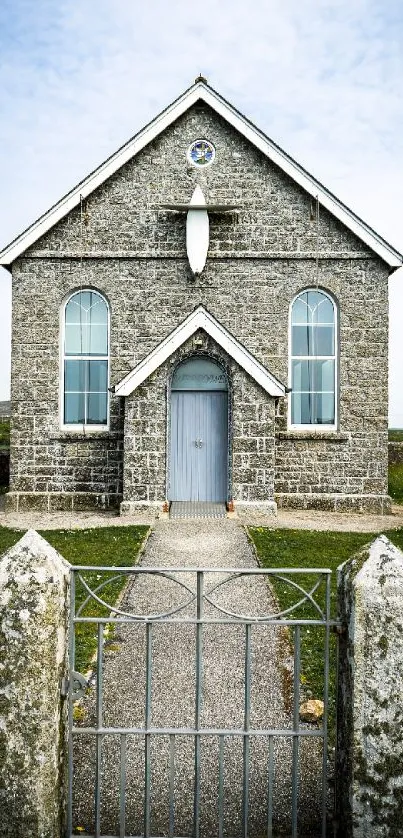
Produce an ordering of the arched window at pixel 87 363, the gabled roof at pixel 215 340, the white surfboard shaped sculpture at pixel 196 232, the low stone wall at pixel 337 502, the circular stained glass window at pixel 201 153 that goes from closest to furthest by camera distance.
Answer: the gabled roof at pixel 215 340
the white surfboard shaped sculpture at pixel 196 232
the low stone wall at pixel 337 502
the circular stained glass window at pixel 201 153
the arched window at pixel 87 363

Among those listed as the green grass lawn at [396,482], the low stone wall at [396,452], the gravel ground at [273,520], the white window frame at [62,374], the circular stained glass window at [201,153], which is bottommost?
the gravel ground at [273,520]

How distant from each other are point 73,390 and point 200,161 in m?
5.96

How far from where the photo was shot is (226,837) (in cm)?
371

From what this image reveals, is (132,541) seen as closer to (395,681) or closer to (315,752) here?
(315,752)

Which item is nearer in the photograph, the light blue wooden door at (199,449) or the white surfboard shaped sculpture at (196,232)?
the light blue wooden door at (199,449)

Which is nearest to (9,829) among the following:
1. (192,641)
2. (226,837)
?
(226,837)

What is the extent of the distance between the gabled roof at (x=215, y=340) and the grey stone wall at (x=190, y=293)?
4.69ft

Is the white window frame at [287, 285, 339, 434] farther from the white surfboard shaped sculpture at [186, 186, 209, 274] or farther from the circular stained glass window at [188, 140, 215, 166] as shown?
the circular stained glass window at [188, 140, 215, 166]

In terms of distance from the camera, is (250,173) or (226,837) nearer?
(226,837)

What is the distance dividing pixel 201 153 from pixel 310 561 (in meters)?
10.2

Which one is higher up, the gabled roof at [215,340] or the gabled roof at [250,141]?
the gabled roof at [250,141]

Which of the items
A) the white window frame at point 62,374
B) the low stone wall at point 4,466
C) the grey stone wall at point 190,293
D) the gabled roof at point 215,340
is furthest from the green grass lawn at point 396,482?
the low stone wall at point 4,466

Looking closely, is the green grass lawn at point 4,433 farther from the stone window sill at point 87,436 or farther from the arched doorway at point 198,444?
the arched doorway at point 198,444

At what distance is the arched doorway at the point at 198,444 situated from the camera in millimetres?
15156
